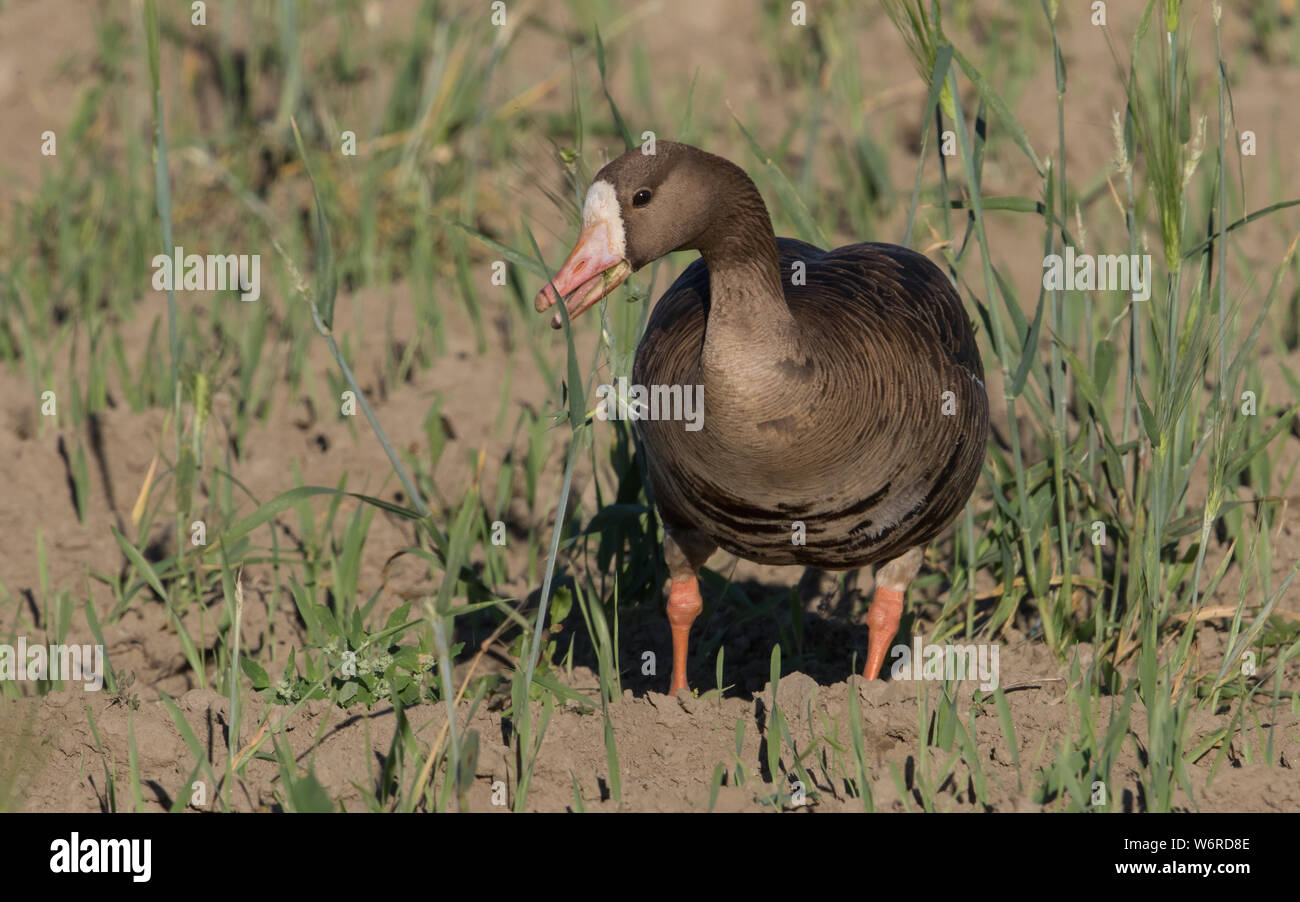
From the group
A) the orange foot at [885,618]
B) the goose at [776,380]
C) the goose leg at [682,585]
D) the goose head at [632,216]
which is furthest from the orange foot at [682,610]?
the goose head at [632,216]

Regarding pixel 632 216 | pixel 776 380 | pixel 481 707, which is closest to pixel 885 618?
pixel 776 380

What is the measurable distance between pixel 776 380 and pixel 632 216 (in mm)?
499

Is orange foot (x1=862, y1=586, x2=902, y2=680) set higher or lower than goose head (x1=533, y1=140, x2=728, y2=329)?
lower

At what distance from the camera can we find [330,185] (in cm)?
705

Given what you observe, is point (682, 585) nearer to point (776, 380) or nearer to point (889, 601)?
point (889, 601)

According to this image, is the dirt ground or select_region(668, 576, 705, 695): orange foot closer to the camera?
the dirt ground

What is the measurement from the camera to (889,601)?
4254 millimetres

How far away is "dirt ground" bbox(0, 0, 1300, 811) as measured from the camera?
3416mm

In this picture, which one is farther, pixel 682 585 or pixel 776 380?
pixel 682 585

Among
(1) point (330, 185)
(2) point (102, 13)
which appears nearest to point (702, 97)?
(1) point (330, 185)

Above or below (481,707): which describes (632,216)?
above

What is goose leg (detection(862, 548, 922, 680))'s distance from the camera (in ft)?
13.9

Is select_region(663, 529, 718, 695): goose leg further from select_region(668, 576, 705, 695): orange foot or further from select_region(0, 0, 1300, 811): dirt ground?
select_region(0, 0, 1300, 811): dirt ground

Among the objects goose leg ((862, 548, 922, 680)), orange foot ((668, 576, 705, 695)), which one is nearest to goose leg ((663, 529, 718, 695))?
orange foot ((668, 576, 705, 695))
